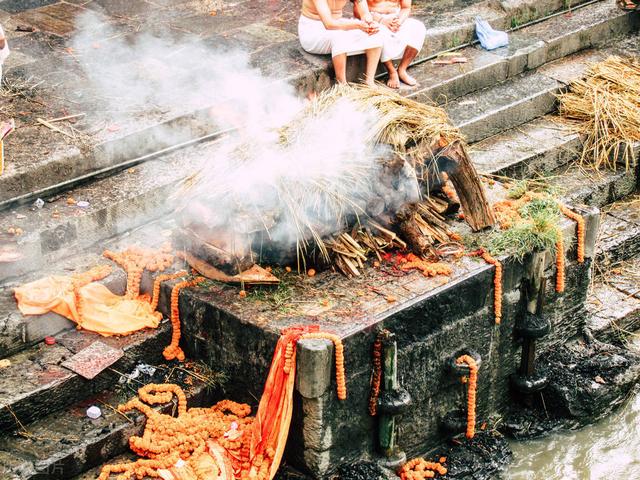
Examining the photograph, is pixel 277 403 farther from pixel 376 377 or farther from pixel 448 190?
pixel 448 190

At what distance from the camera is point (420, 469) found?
7.19 metres

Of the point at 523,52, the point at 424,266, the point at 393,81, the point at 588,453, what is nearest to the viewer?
the point at 424,266

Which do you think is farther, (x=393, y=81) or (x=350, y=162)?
(x=393, y=81)

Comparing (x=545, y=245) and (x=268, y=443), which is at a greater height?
(x=545, y=245)

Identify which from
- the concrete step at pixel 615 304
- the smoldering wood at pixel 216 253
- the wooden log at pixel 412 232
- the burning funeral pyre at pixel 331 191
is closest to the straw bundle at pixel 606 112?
the concrete step at pixel 615 304

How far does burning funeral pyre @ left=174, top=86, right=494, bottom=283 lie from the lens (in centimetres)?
694

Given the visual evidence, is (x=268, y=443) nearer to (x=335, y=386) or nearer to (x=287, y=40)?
(x=335, y=386)

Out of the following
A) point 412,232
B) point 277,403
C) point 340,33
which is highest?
point 340,33

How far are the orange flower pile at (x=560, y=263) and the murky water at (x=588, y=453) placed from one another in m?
1.14

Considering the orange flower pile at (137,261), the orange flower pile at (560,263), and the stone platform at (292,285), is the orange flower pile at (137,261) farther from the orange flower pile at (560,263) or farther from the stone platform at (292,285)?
the orange flower pile at (560,263)

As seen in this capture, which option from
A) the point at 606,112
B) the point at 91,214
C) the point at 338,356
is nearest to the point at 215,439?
the point at 338,356

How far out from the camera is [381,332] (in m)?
6.67

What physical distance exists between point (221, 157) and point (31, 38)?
11.6ft

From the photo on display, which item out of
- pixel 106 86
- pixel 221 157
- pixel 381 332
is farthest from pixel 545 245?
pixel 106 86
